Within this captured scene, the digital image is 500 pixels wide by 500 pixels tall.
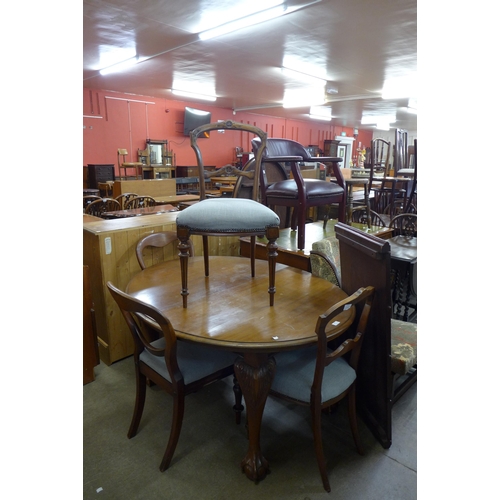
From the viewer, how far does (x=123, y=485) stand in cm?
160

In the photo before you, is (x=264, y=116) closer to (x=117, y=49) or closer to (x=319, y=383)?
(x=117, y=49)

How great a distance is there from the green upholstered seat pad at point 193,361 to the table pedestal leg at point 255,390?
6.2 inches

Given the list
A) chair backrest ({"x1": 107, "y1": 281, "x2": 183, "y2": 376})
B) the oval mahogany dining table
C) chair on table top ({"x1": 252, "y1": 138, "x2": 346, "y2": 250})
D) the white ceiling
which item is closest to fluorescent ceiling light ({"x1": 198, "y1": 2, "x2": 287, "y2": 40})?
the white ceiling

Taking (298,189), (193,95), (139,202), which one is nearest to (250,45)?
(139,202)

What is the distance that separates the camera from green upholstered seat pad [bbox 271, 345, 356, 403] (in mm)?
1583

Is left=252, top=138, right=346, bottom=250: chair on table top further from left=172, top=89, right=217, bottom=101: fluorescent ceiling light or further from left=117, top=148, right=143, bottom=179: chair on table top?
left=172, top=89, right=217, bottom=101: fluorescent ceiling light

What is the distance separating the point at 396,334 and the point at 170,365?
4.19 ft

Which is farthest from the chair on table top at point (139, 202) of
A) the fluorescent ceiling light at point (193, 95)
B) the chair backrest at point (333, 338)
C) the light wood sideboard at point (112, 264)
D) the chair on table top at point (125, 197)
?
the chair backrest at point (333, 338)

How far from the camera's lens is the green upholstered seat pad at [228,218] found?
1.76 meters

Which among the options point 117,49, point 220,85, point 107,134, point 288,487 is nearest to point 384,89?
point 220,85

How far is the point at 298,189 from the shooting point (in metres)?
2.77

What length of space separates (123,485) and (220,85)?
7.47 meters

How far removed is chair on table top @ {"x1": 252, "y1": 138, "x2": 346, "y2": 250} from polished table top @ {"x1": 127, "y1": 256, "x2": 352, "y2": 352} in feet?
1.92
